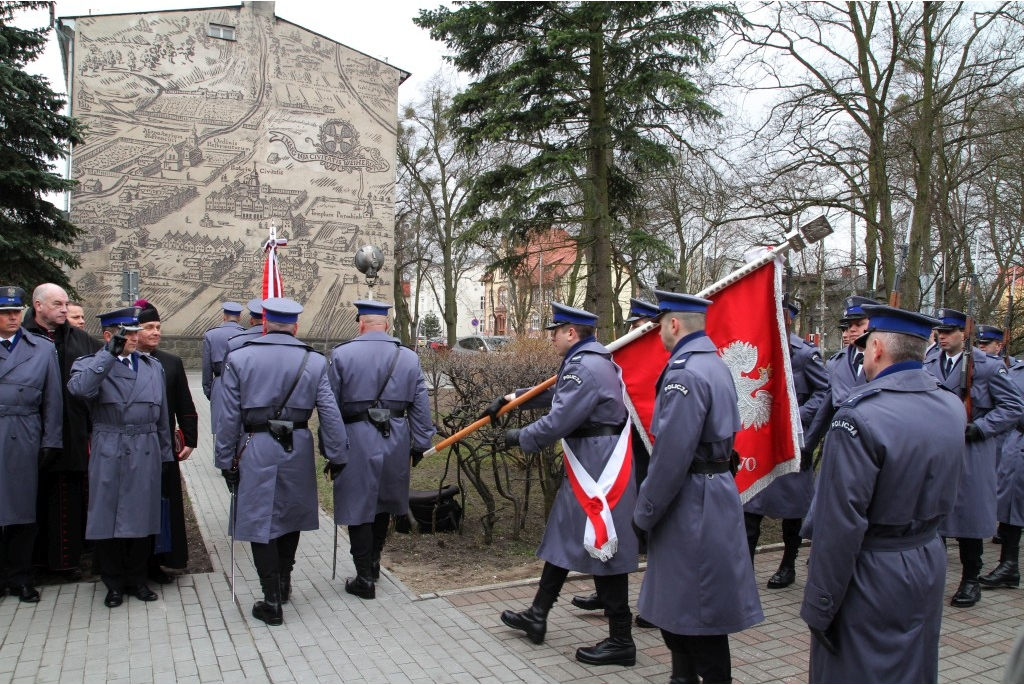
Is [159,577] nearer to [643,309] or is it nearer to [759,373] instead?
[643,309]

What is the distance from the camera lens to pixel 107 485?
561 cm

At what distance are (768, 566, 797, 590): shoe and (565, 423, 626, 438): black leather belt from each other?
2511 millimetres

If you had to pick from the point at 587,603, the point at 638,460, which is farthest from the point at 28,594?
the point at 638,460

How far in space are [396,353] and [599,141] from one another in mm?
9424

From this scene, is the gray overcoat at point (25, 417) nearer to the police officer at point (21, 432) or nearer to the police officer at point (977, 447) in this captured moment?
the police officer at point (21, 432)

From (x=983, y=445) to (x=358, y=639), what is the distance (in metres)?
5.02

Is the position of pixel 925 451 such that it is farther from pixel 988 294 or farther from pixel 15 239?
pixel 988 294

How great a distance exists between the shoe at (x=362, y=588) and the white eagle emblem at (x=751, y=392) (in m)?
3.06

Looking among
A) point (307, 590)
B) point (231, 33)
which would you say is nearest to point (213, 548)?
point (307, 590)

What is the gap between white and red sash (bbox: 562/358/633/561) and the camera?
4688 mm

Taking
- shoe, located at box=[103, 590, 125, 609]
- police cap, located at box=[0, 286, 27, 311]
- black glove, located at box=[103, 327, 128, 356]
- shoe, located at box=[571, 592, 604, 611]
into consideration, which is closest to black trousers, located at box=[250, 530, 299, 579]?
shoe, located at box=[103, 590, 125, 609]

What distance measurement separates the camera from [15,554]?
18.9 ft

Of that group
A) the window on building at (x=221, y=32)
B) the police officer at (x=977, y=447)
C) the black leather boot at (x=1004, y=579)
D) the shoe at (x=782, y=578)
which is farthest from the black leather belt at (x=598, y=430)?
the window on building at (x=221, y=32)

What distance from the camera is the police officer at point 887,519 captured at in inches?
119
